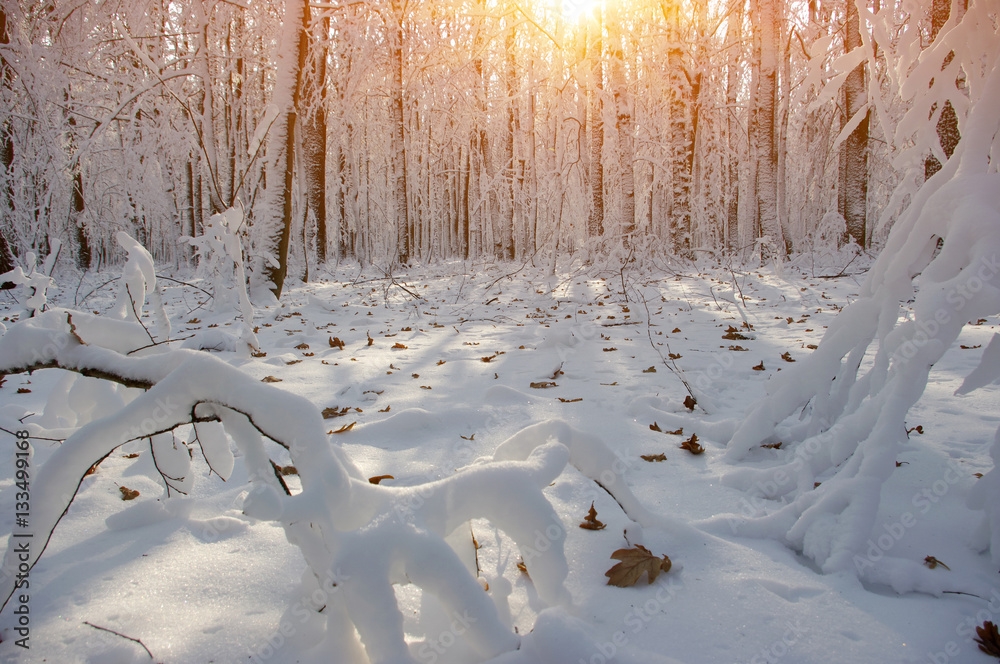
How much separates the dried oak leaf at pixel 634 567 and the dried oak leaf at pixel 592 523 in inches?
7.5

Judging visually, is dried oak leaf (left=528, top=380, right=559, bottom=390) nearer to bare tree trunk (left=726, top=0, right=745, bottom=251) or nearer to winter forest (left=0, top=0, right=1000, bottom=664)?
winter forest (left=0, top=0, right=1000, bottom=664)

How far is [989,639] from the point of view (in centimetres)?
105

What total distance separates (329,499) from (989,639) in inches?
56.4

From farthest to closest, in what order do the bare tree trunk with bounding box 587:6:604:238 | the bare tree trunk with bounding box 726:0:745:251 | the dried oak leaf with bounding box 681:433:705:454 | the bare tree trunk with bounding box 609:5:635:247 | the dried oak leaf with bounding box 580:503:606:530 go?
the bare tree trunk with bounding box 726:0:745:251, the bare tree trunk with bounding box 587:6:604:238, the bare tree trunk with bounding box 609:5:635:247, the dried oak leaf with bounding box 681:433:705:454, the dried oak leaf with bounding box 580:503:606:530

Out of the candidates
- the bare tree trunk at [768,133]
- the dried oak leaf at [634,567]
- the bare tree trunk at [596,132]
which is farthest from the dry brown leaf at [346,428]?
the bare tree trunk at [768,133]

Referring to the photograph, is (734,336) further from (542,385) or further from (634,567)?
(634,567)

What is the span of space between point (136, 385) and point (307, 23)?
7.23 m

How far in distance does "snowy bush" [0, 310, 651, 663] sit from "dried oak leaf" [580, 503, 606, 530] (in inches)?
14.6

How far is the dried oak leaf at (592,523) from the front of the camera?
60.6 inches

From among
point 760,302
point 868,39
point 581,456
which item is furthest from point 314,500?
point 760,302

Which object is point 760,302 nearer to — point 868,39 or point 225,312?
point 868,39

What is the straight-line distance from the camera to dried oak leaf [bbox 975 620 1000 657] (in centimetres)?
104

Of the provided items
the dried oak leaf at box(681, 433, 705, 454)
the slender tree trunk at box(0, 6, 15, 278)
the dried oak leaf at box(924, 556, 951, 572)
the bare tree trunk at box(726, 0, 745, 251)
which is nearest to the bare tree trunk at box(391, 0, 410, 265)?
the slender tree trunk at box(0, 6, 15, 278)

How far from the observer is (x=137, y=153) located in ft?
37.3
